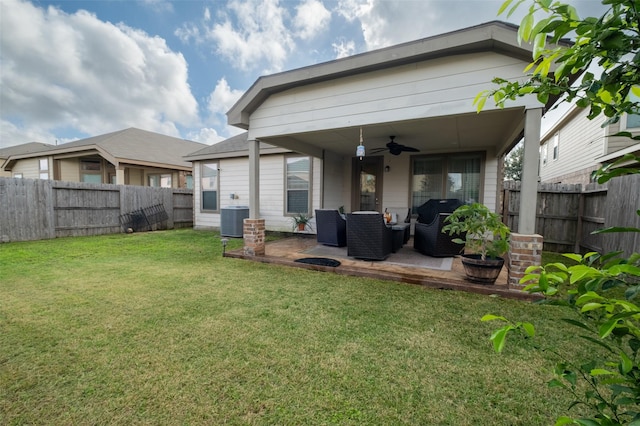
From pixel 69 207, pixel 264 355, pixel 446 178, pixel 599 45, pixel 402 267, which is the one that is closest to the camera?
pixel 599 45

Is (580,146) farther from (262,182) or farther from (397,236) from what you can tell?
(262,182)

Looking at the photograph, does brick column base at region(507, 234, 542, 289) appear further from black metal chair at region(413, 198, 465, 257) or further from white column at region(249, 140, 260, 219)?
white column at region(249, 140, 260, 219)

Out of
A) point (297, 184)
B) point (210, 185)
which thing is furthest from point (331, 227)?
point (210, 185)

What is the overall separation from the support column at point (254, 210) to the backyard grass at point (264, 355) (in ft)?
4.70

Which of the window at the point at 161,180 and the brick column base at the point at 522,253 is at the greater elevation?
the window at the point at 161,180

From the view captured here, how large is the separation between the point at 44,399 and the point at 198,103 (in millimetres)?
18371

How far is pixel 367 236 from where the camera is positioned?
487 centimetres

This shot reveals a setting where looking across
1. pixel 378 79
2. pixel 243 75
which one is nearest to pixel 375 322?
pixel 378 79

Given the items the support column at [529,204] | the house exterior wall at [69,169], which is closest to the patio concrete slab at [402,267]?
the support column at [529,204]

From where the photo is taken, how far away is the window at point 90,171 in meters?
13.7

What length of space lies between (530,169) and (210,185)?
932 cm

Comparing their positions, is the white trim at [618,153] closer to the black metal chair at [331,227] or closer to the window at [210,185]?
the black metal chair at [331,227]

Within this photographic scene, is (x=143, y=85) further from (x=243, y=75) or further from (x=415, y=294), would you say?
(x=415, y=294)

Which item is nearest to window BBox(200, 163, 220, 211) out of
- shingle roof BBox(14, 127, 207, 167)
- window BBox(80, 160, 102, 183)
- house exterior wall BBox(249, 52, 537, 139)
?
shingle roof BBox(14, 127, 207, 167)
